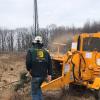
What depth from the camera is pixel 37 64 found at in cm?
1099

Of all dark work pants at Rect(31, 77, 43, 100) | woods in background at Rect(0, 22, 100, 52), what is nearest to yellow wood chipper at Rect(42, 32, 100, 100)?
dark work pants at Rect(31, 77, 43, 100)

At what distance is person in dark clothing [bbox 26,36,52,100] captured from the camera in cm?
1097

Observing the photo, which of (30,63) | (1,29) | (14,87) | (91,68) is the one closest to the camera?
(30,63)

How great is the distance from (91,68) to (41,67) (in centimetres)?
299

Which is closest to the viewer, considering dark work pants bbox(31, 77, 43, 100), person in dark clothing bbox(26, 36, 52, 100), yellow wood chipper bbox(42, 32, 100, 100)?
person in dark clothing bbox(26, 36, 52, 100)

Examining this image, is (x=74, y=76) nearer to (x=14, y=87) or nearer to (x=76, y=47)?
(x=76, y=47)

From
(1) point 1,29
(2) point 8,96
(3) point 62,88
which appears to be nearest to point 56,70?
(3) point 62,88

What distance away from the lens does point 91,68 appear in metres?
13.5

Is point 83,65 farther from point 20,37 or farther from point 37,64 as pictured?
point 20,37

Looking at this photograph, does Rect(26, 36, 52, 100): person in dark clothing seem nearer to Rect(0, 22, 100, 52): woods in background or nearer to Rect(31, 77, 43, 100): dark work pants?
Rect(31, 77, 43, 100): dark work pants

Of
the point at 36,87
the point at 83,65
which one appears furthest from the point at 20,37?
the point at 36,87

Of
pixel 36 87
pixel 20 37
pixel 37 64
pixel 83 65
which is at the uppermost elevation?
pixel 37 64

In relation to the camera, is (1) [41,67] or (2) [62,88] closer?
(1) [41,67]

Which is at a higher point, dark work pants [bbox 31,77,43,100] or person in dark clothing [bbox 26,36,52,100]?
person in dark clothing [bbox 26,36,52,100]
